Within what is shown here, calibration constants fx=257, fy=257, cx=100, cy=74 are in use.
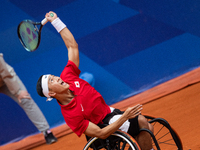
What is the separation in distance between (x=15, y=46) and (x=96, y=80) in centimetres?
130

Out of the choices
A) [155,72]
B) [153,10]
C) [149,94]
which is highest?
[153,10]

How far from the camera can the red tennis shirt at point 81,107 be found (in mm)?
1920

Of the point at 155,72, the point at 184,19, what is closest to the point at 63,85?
the point at 155,72

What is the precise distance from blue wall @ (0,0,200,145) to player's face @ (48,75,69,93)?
1.81 m

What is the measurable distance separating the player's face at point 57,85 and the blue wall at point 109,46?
1811 millimetres

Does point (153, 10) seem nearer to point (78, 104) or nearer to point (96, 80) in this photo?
point (96, 80)

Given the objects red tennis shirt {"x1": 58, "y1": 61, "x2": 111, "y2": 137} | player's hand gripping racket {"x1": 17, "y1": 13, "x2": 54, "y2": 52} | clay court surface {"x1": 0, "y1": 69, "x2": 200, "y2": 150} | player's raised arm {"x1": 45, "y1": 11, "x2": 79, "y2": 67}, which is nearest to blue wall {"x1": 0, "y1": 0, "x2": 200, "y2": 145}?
clay court surface {"x1": 0, "y1": 69, "x2": 200, "y2": 150}

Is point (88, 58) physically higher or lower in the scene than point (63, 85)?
higher

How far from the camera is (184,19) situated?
3.95 m

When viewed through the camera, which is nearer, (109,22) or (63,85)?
(63,85)

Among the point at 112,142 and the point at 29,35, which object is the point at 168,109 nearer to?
the point at 112,142

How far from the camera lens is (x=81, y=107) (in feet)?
6.51

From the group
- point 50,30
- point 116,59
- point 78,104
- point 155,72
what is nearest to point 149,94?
point 155,72

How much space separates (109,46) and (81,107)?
2067 millimetres
